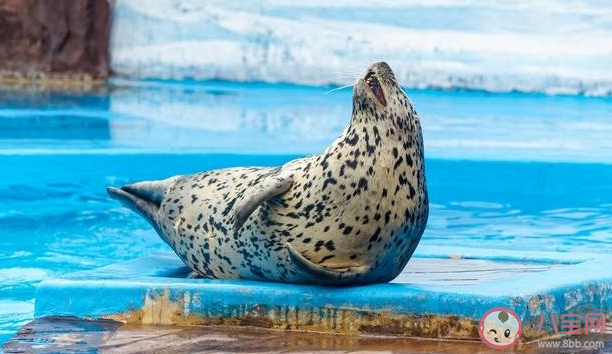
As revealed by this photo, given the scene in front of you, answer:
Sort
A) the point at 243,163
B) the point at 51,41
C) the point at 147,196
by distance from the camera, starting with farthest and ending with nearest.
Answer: the point at 51,41 < the point at 243,163 < the point at 147,196

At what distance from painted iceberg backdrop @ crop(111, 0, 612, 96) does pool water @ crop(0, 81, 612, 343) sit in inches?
35.6

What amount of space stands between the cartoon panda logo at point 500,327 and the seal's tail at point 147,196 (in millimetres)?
1336

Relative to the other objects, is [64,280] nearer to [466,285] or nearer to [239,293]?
[239,293]

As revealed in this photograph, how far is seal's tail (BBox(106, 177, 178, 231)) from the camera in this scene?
12.8ft

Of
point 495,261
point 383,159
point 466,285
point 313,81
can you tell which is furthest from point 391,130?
point 313,81

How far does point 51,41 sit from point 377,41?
11.1 feet

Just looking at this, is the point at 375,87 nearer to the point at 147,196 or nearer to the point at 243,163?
the point at 147,196

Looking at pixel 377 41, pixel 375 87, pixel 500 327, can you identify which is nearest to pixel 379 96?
pixel 375 87

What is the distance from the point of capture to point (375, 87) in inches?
126

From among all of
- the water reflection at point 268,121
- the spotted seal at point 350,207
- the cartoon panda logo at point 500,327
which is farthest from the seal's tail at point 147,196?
the water reflection at point 268,121

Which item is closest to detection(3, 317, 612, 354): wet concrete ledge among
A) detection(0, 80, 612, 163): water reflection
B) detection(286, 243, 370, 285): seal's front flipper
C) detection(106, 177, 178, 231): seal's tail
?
detection(286, 243, 370, 285): seal's front flipper

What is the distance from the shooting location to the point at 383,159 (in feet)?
10.2

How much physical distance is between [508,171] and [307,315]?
3983mm

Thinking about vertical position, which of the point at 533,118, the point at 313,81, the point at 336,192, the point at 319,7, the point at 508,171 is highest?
the point at 319,7
